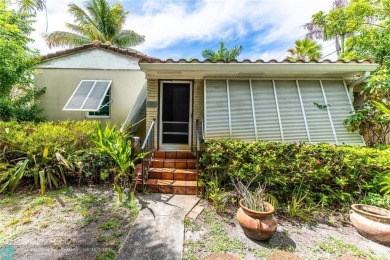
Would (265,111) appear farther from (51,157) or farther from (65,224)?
(51,157)

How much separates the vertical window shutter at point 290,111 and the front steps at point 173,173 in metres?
3.20

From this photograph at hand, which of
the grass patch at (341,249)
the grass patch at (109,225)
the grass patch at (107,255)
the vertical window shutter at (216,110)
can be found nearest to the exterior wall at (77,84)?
the vertical window shutter at (216,110)

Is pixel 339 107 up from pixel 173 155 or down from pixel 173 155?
up

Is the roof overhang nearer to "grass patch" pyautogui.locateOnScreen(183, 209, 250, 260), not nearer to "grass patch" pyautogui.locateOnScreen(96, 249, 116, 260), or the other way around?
"grass patch" pyautogui.locateOnScreen(183, 209, 250, 260)

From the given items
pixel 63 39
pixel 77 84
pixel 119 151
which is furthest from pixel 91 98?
pixel 63 39

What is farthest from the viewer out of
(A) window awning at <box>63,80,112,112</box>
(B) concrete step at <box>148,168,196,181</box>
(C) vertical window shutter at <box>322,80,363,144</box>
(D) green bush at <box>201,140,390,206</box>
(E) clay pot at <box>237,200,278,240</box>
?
(A) window awning at <box>63,80,112,112</box>

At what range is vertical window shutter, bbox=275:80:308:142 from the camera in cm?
602

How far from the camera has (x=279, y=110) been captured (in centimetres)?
622

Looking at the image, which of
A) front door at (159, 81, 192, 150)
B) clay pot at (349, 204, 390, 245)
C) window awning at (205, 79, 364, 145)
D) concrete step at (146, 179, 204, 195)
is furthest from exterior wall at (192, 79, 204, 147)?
clay pot at (349, 204, 390, 245)

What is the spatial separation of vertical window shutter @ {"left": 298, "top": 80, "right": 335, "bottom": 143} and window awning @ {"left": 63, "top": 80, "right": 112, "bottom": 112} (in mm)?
7653

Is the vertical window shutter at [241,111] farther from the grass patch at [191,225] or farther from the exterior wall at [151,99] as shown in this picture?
the grass patch at [191,225]

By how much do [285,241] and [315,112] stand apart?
4335 millimetres

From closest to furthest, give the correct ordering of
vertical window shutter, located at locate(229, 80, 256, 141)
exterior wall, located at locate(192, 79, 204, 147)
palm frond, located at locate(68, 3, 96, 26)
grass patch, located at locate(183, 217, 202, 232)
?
grass patch, located at locate(183, 217, 202, 232), vertical window shutter, located at locate(229, 80, 256, 141), exterior wall, located at locate(192, 79, 204, 147), palm frond, located at locate(68, 3, 96, 26)

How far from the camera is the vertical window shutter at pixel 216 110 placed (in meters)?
5.99
